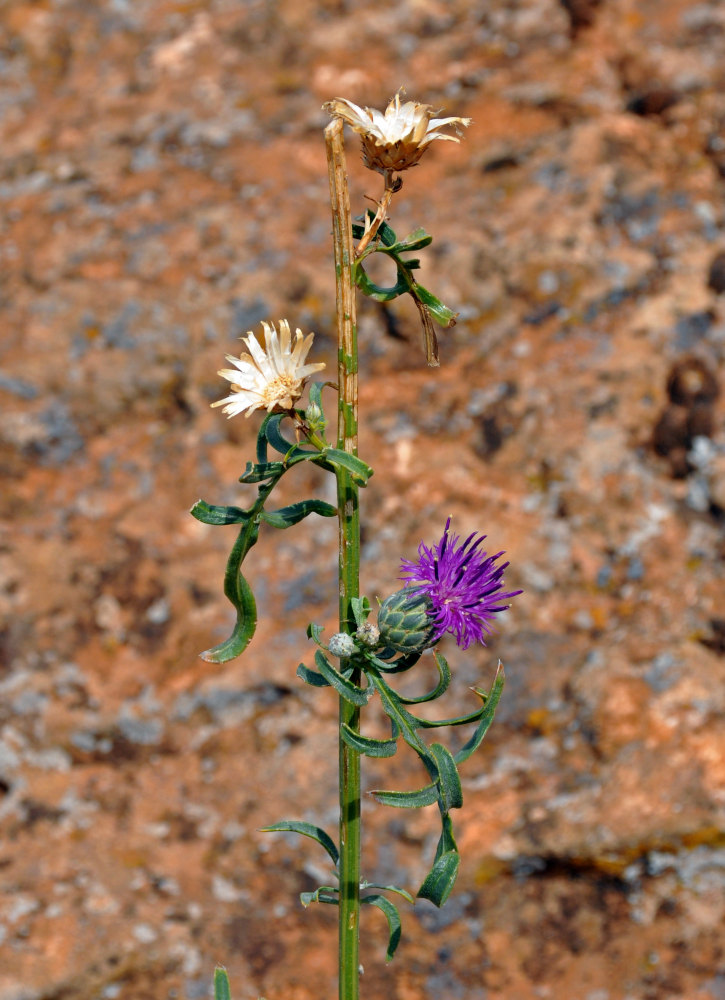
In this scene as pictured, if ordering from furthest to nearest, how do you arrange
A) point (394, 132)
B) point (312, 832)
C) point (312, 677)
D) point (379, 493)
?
point (379, 493) → point (312, 832) → point (312, 677) → point (394, 132)

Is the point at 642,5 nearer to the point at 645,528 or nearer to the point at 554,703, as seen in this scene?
A: the point at 645,528

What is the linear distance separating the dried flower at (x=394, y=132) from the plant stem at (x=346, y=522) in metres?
0.03

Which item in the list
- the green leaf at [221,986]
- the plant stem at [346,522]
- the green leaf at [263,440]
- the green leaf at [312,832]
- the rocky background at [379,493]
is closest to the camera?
the plant stem at [346,522]

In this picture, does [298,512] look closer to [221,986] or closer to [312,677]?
[312,677]

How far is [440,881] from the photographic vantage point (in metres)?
0.97

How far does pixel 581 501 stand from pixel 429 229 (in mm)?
1097

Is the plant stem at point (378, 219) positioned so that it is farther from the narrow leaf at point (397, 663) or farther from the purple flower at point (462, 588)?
the narrow leaf at point (397, 663)

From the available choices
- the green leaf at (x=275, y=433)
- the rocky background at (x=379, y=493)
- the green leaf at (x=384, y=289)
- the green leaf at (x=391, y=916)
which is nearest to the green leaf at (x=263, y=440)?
the green leaf at (x=275, y=433)

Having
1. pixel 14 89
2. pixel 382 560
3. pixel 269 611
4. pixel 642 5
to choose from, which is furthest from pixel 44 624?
pixel 642 5

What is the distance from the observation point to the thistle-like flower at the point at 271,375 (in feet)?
3.13

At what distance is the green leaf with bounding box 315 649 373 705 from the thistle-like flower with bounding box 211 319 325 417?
0.28 metres

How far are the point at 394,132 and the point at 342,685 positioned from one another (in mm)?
594

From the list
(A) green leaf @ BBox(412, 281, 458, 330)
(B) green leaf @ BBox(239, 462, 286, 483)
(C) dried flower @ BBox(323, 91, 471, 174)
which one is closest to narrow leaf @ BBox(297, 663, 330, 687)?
(B) green leaf @ BBox(239, 462, 286, 483)

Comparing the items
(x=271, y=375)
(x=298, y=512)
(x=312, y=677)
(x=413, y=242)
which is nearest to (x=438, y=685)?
(x=312, y=677)
